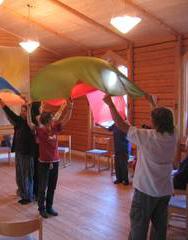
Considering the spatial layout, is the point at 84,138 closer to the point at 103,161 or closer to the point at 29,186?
the point at 103,161

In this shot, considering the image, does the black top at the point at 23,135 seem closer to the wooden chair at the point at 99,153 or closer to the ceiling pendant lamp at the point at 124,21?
the ceiling pendant lamp at the point at 124,21

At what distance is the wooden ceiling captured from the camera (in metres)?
5.79

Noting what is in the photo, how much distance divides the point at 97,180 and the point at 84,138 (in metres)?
2.63

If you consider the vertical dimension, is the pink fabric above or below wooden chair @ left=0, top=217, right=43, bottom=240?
above

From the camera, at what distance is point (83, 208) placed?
4.97 m

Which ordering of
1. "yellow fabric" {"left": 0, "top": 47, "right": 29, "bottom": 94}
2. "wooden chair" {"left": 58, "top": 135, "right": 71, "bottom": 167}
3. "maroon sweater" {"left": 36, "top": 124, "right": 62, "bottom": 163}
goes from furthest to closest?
"yellow fabric" {"left": 0, "top": 47, "right": 29, "bottom": 94}
"wooden chair" {"left": 58, "top": 135, "right": 71, "bottom": 167}
"maroon sweater" {"left": 36, "top": 124, "right": 62, "bottom": 163}

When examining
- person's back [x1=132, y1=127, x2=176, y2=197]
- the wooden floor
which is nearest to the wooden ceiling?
the wooden floor

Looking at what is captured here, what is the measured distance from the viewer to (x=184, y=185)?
151 inches

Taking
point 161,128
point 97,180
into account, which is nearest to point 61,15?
point 97,180

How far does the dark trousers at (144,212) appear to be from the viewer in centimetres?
249

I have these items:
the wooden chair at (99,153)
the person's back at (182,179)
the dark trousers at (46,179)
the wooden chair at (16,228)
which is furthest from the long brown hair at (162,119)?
the wooden chair at (99,153)

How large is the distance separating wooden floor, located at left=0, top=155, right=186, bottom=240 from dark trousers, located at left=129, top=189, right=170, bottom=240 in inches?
55.6

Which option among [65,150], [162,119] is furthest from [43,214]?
[65,150]

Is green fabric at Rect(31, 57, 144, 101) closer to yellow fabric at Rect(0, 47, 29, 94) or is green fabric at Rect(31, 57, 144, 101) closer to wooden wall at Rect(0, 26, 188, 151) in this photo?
wooden wall at Rect(0, 26, 188, 151)
